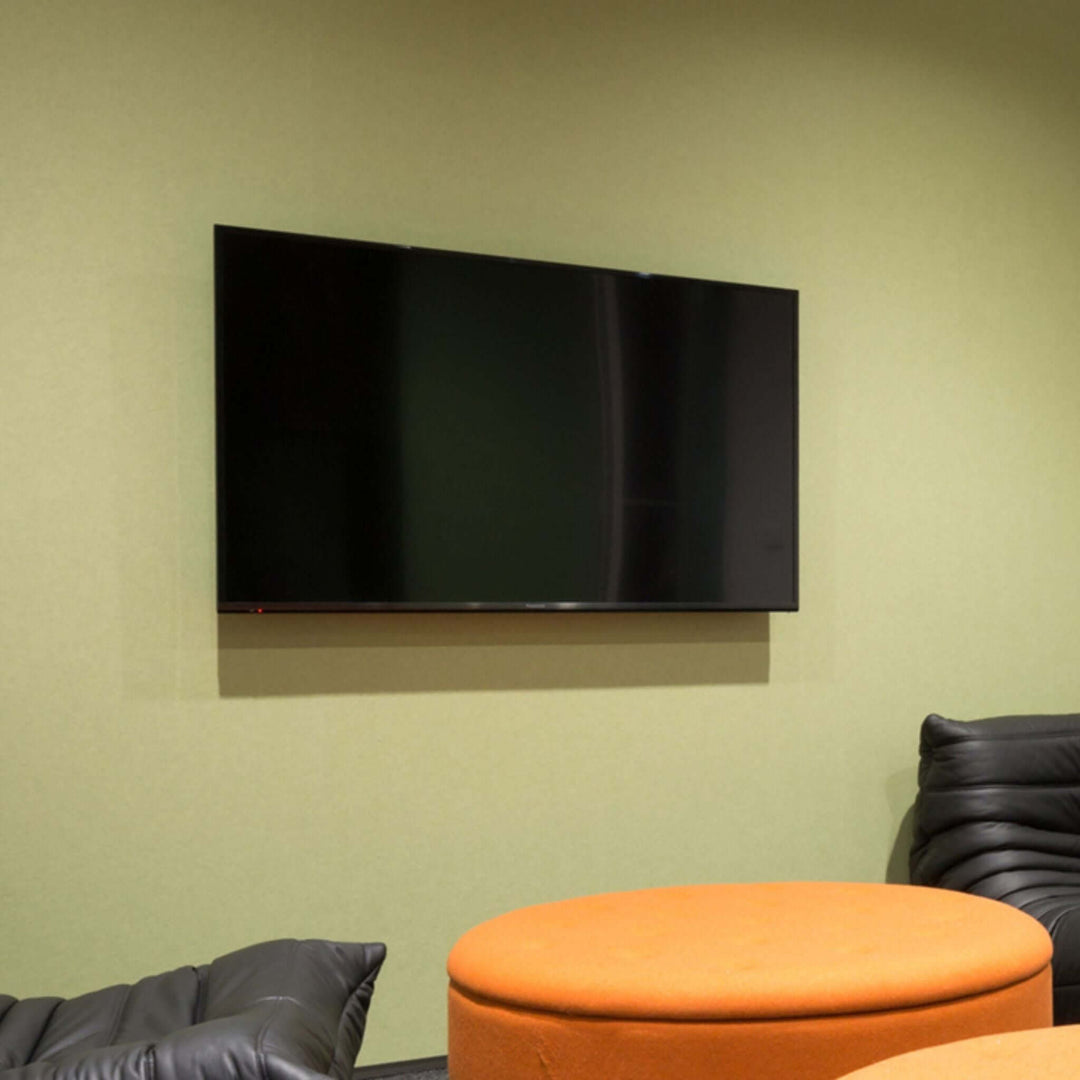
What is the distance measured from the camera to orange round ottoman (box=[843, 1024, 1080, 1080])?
4.84ft

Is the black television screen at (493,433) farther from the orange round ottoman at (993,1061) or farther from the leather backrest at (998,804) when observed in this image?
the orange round ottoman at (993,1061)

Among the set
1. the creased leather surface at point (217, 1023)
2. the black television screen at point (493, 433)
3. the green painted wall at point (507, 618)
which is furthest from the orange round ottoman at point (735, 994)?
the black television screen at point (493, 433)

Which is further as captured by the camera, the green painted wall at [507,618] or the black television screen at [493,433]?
the black television screen at [493,433]

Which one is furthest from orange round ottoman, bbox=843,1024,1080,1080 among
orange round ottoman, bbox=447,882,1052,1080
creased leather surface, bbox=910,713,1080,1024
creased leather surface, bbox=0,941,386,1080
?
creased leather surface, bbox=910,713,1080,1024

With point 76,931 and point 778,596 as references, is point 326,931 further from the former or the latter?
point 778,596

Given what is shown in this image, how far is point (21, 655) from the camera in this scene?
9.78ft

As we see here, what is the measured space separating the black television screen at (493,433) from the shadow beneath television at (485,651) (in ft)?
0.32

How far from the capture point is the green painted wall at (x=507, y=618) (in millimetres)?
3041

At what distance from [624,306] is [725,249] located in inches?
16.9

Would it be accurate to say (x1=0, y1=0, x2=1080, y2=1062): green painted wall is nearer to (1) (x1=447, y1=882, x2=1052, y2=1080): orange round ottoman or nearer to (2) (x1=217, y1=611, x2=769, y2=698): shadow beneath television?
(2) (x1=217, y1=611, x2=769, y2=698): shadow beneath television

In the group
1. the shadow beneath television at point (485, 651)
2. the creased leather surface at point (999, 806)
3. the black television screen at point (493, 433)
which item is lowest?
the creased leather surface at point (999, 806)

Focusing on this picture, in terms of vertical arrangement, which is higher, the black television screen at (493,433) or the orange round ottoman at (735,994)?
the black television screen at (493,433)

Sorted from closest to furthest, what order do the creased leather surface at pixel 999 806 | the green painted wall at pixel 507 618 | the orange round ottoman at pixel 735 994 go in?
the orange round ottoman at pixel 735 994, the green painted wall at pixel 507 618, the creased leather surface at pixel 999 806

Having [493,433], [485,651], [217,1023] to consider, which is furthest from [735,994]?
[493,433]
